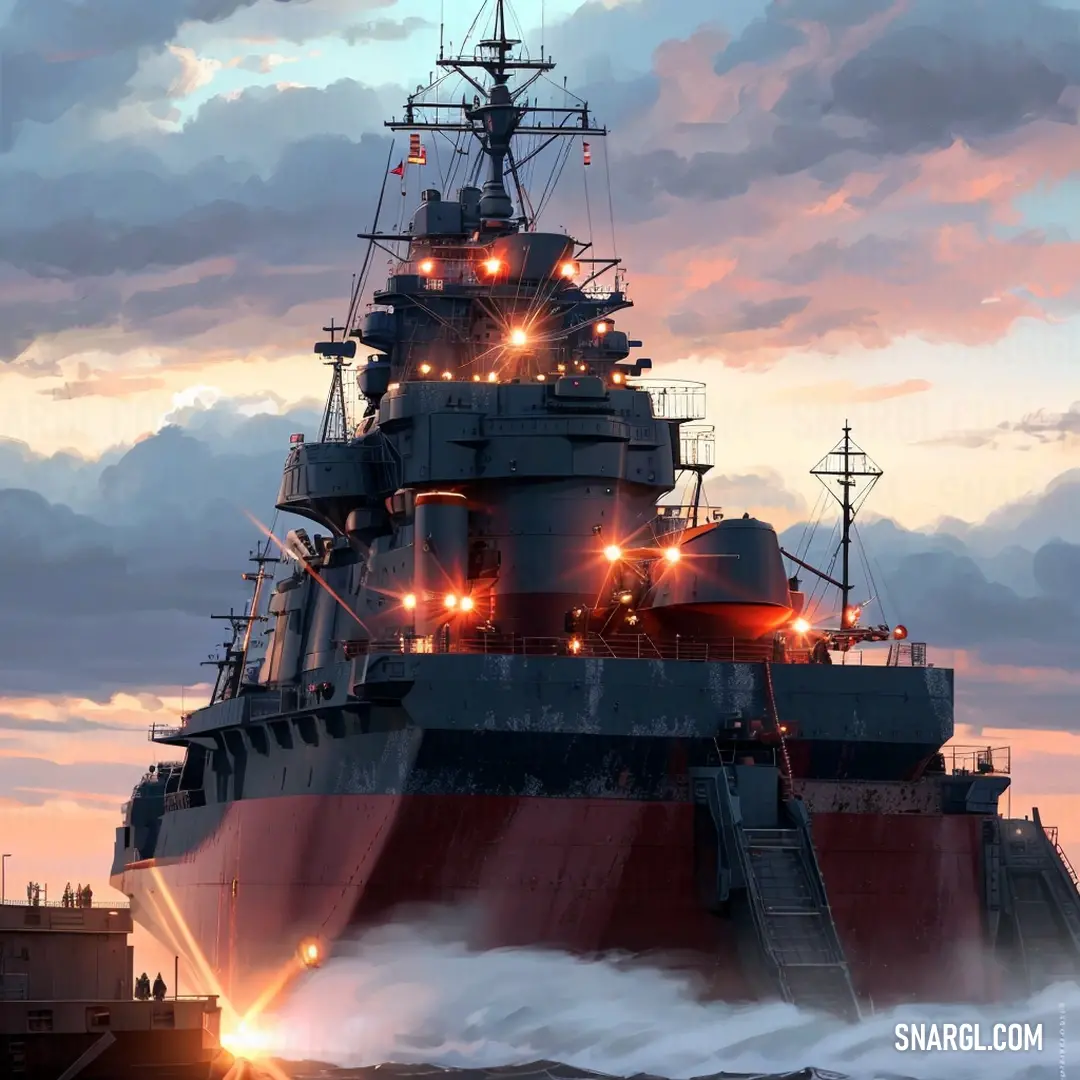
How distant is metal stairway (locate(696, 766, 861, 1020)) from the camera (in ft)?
145

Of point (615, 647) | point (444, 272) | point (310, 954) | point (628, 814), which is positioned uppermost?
point (444, 272)

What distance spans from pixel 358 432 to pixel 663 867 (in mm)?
16054

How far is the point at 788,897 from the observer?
45656 mm

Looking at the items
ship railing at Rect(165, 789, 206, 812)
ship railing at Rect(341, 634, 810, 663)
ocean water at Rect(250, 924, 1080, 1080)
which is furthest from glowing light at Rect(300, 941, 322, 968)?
ship railing at Rect(165, 789, 206, 812)

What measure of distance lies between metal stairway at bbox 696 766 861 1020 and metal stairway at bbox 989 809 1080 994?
Result: 5.38 m

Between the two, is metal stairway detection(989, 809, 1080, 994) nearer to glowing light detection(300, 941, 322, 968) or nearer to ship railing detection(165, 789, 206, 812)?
glowing light detection(300, 941, 322, 968)

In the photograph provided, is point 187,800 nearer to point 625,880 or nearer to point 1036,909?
point 625,880

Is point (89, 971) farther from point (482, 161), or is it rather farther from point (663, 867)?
point (482, 161)

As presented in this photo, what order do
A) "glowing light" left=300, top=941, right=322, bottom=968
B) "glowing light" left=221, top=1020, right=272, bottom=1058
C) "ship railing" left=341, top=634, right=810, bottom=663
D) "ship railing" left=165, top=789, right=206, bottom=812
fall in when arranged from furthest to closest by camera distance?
"ship railing" left=165, top=789, right=206, bottom=812
"glowing light" left=221, top=1020, right=272, bottom=1058
"glowing light" left=300, top=941, right=322, bottom=968
"ship railing" left=341, top=634, right=810, bottom=663

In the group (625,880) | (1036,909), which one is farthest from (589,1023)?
(1036,909)

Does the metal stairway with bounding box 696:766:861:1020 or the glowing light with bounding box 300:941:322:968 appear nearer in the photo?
the metal stairway with bounding box 696:766:861:1020

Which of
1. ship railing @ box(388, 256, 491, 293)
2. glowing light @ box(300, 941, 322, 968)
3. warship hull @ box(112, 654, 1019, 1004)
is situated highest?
ship railing @ box(388, 256, 491, 293)

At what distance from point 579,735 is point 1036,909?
11.0 m

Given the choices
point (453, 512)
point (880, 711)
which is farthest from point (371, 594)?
point (880, 711)
